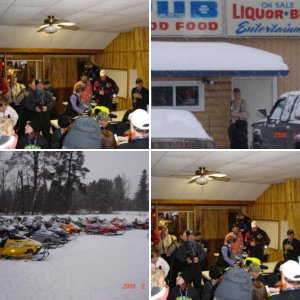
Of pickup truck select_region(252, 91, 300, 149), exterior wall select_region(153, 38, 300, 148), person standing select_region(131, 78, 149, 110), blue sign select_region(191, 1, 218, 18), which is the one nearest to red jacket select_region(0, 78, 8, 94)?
person standing select_region(131, 78, 149, 110)

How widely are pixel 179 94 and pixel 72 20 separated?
1391 millimetres

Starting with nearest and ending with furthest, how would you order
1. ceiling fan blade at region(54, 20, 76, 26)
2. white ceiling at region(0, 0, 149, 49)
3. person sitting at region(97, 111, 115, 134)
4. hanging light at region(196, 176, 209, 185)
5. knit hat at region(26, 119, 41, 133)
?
knit hat at region(26, 119, 41, 133) → person sitting at region(97, 111, 115, 134) → hanging light at region(196, 176, 209, 185) → white ceiling at region(0, 0, 149, 49) → ceiling fan blade at region(54, 20, 76, 26)

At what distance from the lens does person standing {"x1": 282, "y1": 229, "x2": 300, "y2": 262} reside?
353 cm

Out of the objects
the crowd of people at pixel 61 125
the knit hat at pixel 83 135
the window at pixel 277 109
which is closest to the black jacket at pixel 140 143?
the crowd of people at pixel 61 125

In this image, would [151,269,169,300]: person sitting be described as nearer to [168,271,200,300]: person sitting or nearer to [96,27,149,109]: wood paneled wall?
[168,271,200,300]: person sitting

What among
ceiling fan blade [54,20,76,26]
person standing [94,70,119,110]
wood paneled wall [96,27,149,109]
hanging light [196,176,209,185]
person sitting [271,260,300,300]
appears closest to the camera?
person sitting [271,260,300,300]

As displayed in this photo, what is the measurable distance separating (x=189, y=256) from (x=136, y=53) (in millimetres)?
1929

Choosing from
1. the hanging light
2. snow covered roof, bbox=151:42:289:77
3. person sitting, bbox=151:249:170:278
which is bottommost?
person sitting, bbox=151:249:170:278

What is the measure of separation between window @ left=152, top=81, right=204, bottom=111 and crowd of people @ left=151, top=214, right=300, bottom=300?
0.68 meters

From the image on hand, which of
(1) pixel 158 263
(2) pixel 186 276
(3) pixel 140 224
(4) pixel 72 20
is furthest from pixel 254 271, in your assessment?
(4) pixel 72 20

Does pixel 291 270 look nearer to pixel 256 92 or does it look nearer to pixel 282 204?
pixel 282 204

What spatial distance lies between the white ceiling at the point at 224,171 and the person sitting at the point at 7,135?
69 cm

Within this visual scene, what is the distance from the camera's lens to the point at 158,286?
133 inches

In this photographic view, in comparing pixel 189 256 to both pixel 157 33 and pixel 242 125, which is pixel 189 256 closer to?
pixel 242 125
